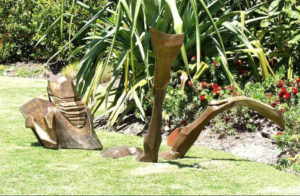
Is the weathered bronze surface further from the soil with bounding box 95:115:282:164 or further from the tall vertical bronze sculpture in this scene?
the soil with bounding box 95:115:282:164

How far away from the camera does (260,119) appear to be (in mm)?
6395

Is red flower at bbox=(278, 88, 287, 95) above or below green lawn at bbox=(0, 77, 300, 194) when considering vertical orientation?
above

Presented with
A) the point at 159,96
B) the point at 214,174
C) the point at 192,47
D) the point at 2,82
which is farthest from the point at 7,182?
the point at 2,82

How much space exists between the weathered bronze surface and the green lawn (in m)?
0.14

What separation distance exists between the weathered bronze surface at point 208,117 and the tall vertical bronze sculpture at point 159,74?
0.38 meters

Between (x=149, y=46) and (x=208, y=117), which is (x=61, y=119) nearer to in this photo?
(x=208, y=117)

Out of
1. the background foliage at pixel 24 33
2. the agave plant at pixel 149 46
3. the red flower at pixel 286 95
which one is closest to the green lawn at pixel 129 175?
the red flower at pixel 286 95

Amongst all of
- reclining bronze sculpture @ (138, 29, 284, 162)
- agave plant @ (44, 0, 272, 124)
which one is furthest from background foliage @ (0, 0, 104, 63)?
reclining bronze sculpture @ (138, 29, 284, 162)

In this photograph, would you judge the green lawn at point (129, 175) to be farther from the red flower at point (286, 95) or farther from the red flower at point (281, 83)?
the red flower at point (281, 83)

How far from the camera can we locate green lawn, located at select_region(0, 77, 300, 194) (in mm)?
4172

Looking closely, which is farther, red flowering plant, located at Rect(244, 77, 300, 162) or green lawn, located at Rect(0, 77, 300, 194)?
red flowering plant, located at Rect(244, 77, 300, 162)

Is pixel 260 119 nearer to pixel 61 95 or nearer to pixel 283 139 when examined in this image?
pixel 283 139

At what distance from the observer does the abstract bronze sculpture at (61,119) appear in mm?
5832

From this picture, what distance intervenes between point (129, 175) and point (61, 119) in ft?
5.16
